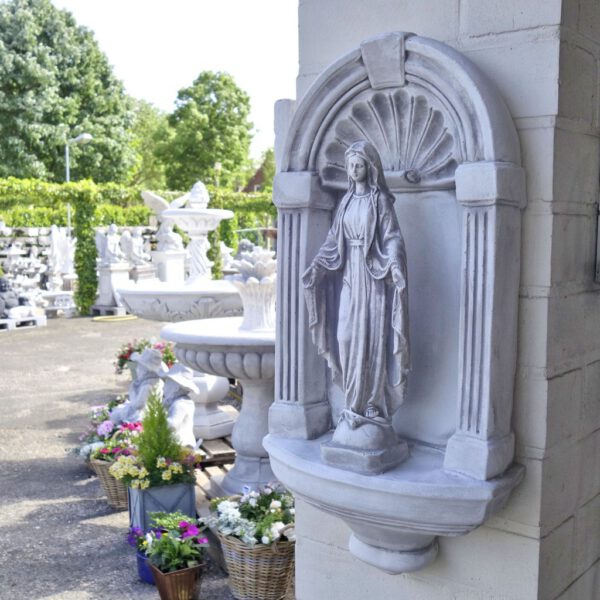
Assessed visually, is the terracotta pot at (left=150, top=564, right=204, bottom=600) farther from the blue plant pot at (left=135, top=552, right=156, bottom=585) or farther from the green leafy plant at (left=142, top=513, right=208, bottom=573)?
the blue plant pot at (left=135, top=552, right=156, bottom=585)

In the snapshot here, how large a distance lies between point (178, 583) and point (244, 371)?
1.68 m

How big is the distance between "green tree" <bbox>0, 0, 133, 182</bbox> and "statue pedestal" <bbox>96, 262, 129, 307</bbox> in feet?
30.7

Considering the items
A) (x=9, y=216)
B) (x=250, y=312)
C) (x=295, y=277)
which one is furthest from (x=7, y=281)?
(x=295, y=277)

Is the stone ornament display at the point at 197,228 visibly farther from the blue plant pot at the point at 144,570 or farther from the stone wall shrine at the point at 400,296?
the stone wall shrine at the point at 400,296

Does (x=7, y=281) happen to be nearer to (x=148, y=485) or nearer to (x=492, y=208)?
(x=148, y=485)

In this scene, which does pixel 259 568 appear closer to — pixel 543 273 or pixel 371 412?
pixel 371 412

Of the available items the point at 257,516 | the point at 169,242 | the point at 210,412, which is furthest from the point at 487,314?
the point at 169,242

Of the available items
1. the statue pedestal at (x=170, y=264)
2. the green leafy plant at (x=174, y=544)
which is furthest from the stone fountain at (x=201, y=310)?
the statue pedestal at (x=170, y=264)

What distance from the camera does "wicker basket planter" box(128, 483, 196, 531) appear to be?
491 cm

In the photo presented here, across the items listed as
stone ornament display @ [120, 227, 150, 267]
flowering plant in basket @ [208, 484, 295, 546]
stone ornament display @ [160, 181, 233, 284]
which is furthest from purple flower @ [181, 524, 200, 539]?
stone ornament display @ [120, 227, 150, 267]

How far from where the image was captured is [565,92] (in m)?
2.40

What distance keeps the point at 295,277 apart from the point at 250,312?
10.3 feet

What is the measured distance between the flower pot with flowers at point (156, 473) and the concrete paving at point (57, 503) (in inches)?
13.4

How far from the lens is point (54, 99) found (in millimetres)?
26016
